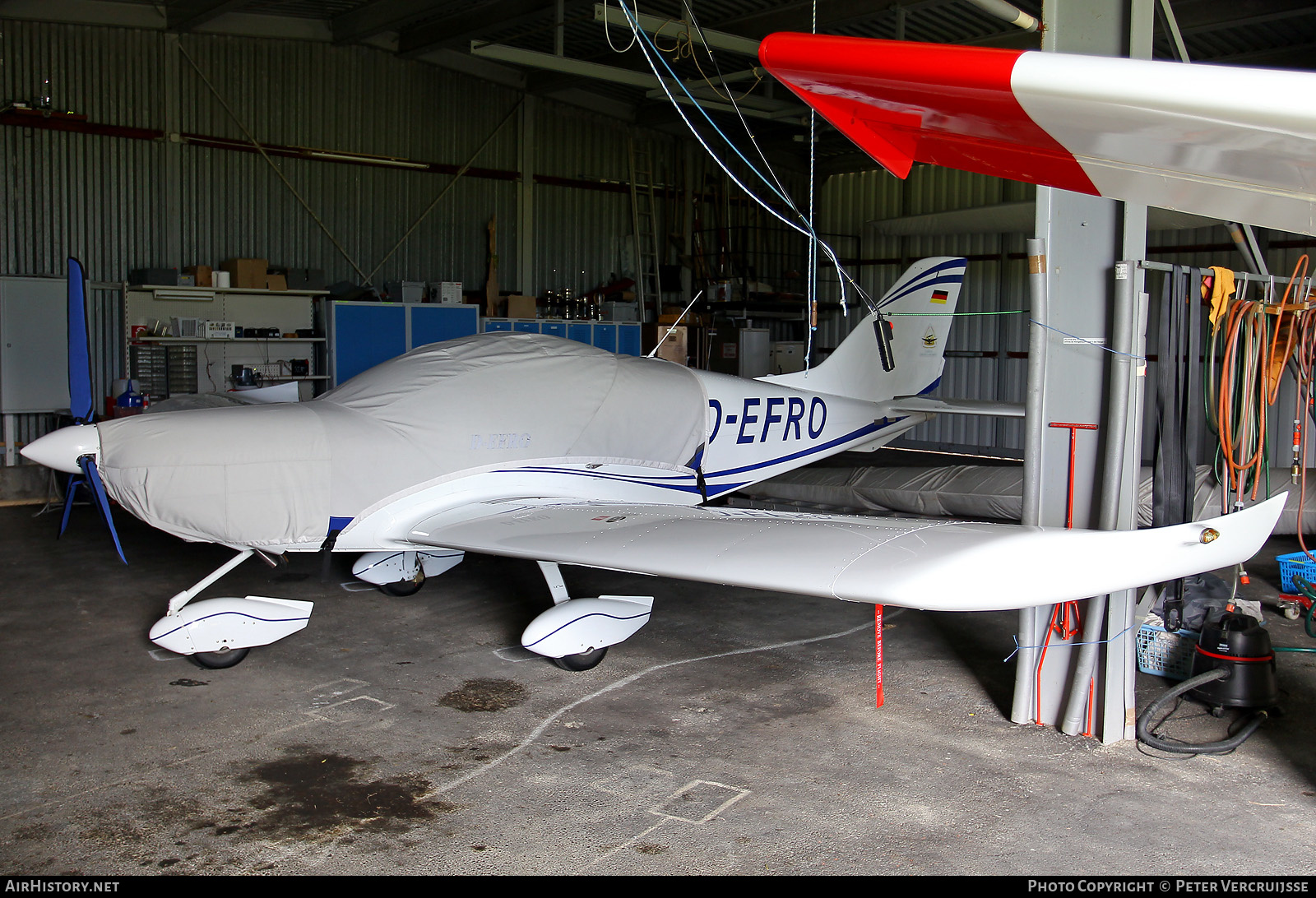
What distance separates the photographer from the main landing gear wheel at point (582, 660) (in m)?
4.79

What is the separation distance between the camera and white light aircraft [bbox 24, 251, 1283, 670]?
3062 mm

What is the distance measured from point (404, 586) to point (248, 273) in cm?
650

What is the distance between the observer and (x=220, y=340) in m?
10.9

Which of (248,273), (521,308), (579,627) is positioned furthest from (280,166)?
(579,627)

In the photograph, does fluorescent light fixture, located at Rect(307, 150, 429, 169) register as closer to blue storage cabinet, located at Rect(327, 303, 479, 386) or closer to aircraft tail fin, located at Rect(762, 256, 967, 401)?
blue storage cabinet, located at Rect(327, 303, 479, 386)

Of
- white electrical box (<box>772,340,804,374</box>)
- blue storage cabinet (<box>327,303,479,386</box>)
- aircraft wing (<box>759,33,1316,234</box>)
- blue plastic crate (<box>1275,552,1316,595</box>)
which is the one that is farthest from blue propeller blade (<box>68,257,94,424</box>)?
white electrical box (<box>772,340,804,374</box>)

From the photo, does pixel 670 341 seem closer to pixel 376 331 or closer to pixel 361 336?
pixel 376 331

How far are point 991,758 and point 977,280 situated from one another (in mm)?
12555

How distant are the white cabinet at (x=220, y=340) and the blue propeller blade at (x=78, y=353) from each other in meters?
6.11

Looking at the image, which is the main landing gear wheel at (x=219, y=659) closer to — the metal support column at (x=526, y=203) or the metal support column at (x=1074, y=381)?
the metal support column at (x=1074, y=381)

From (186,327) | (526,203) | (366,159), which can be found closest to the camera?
(186,327)
